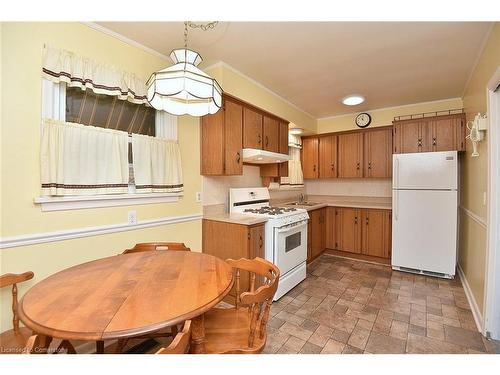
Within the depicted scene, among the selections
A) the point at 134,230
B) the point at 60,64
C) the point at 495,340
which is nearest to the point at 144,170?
the point at 134,230

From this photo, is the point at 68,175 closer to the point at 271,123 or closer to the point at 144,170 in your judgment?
the point at 144,170

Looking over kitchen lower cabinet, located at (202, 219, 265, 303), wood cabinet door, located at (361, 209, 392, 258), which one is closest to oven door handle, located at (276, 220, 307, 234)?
kitchen lower cabinet, located at (202, 219, 265, 303)

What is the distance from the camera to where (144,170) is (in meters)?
2.07

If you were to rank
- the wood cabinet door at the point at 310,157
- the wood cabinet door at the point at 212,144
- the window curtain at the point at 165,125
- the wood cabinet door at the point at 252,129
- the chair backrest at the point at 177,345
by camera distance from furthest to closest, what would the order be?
the wood cabinet door at the point at 310,157
the wood cabinet door at the point at 252,129
the wood cabinet door at the point at 212,144
the window curtain at the point at 165,125
the chair backrest at the point at 177,345

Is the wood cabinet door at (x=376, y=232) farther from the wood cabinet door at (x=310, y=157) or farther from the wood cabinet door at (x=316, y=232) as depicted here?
the wood cabinet door at (x=310, y=157)

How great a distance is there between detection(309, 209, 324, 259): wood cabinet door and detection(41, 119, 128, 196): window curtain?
2.63 m

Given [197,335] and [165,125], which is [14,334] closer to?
[197,335]

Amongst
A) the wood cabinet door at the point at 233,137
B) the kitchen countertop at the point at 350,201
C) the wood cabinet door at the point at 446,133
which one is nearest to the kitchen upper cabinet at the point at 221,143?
the wood cabinet door at the point at 233,137

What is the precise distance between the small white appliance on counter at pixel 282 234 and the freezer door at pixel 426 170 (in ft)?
4.95

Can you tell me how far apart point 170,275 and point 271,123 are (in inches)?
99.4

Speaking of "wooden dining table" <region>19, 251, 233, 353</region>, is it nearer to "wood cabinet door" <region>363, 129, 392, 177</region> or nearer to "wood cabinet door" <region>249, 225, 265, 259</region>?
"wood cabinet door" <region>249, 225, 265, 259</region>

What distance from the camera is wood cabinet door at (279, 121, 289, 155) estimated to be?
138 inches

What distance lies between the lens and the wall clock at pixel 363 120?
4098 millimetres
